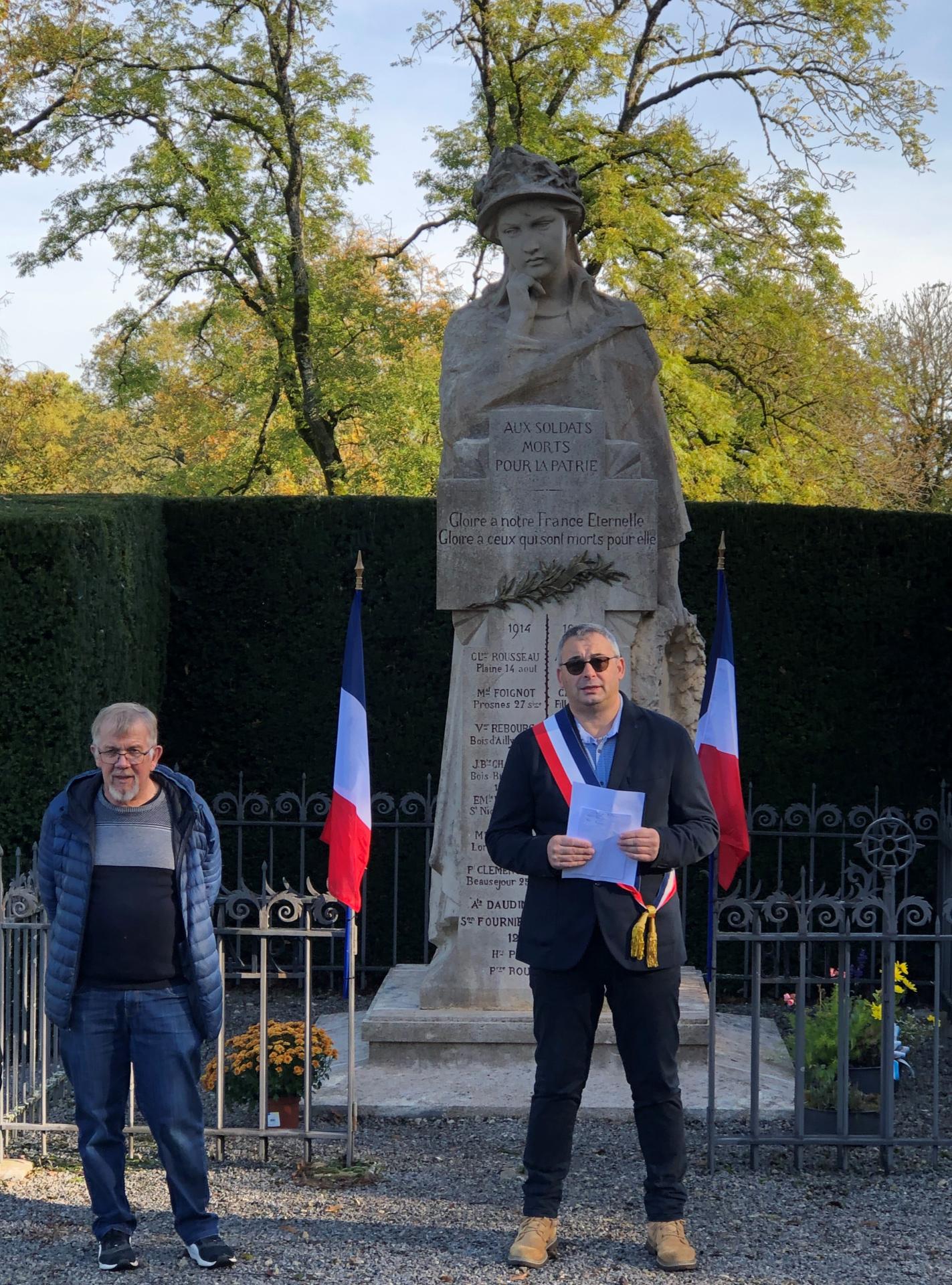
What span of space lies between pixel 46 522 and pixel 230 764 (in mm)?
2324

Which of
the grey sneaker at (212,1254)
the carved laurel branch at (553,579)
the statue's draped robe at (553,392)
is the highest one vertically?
the statue's draped robe at (553,392)

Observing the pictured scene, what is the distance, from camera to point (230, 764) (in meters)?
9.57

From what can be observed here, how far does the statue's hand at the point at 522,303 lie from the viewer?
7.08 m

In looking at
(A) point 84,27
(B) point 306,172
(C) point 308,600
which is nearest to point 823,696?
(C) point 308,600

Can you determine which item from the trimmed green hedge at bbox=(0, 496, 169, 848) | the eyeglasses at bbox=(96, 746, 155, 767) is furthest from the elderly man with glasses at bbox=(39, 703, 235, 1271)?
the trimmed green hedge at bbox=(0, 496, 169, 848)

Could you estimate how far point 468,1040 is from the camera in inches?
265

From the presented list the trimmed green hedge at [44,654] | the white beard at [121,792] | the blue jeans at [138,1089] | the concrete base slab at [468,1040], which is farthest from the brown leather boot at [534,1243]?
the trimmed green hedge at [44,654]

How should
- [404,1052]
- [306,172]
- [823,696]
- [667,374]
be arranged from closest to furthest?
[404,1052] → [823,696] → [667,374] → [306,172]

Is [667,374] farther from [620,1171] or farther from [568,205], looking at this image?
[620,1171]

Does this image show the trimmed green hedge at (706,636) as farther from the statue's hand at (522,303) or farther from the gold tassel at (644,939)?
the gold tassel at (644,939)

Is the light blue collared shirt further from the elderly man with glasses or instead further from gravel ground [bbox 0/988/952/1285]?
gravel ground [bbox 0/988/952/1285]

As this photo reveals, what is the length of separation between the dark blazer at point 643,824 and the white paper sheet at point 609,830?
0.04 meters

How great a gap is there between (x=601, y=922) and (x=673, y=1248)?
104 centimetres

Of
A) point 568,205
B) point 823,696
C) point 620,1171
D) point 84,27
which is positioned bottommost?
point 620,1171
